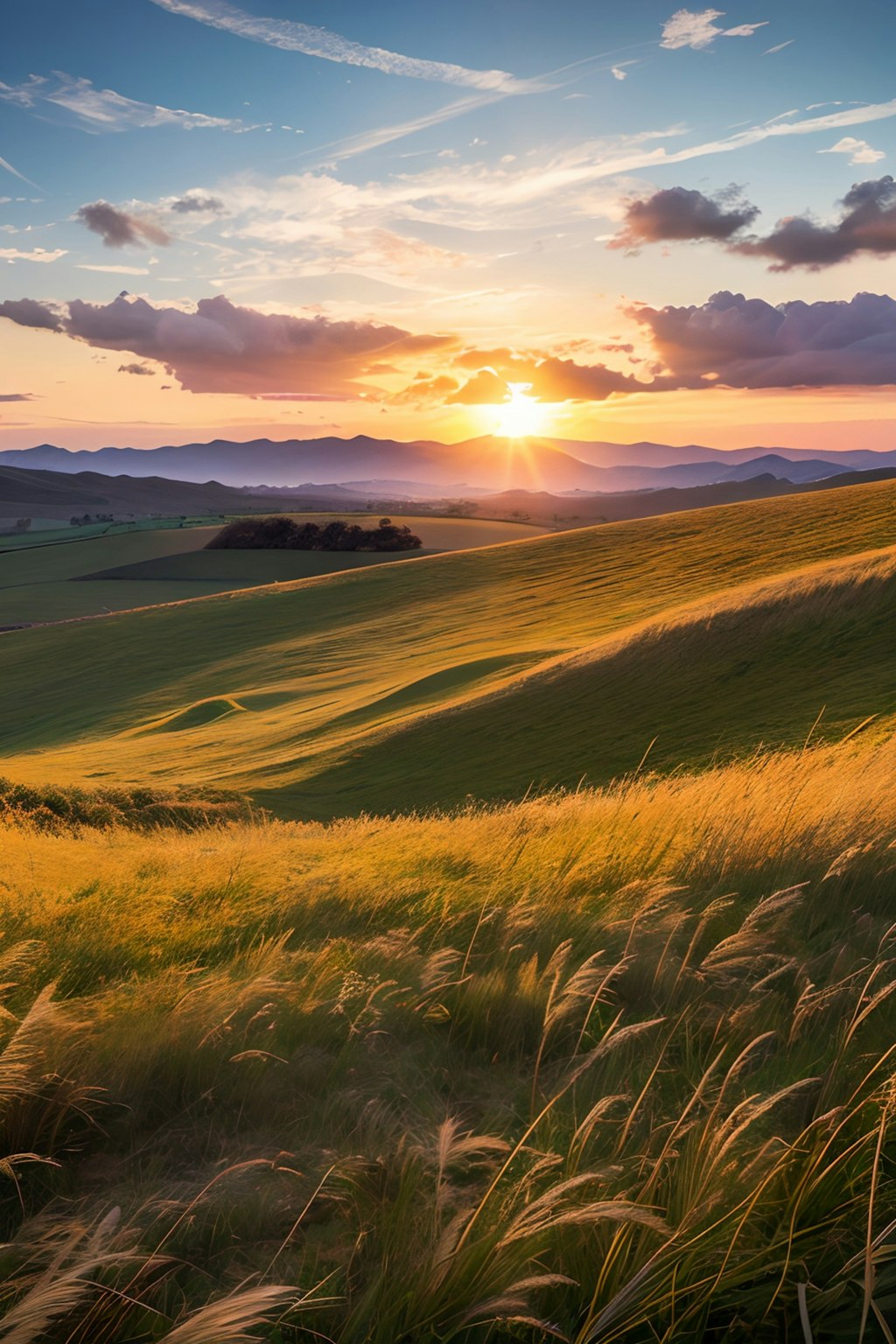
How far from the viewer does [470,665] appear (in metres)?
34.2

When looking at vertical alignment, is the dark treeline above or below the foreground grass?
above

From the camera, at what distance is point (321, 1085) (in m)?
3.42

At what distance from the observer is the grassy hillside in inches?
792

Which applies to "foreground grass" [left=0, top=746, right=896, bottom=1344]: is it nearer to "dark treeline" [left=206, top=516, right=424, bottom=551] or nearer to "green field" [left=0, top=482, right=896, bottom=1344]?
"green field" [left=0, top=482, right=896, bottom=1344]

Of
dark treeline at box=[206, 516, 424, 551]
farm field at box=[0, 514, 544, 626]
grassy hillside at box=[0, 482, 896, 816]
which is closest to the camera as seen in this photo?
grassy hillside at box=[0, 482, 896, 816]

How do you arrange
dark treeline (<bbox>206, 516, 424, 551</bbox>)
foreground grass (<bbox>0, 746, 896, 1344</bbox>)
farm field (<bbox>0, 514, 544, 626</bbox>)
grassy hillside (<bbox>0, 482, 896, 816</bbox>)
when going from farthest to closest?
dark treeline (<bbox>206, 516, 424, 551</bbox>) < farm field (<bbox>0, 514, 544, 626</bbox>) < grassy hillside (<bbox>0, 482, 896, 816</bbox>) < foreground grass (<bbox>0, 746, 896, 1344</bbox>)

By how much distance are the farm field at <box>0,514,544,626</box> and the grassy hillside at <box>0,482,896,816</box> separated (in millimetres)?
18875

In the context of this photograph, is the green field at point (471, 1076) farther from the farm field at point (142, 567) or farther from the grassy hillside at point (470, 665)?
the farm field at point (142, 567)

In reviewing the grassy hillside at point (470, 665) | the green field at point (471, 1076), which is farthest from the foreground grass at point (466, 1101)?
the grassy hillside at point (470, 665)

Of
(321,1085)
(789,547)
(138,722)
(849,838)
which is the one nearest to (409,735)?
(138,722)

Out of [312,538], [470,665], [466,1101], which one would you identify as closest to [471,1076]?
[466,1101]

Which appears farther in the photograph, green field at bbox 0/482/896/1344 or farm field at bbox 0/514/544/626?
farm field at bbox 0/514/544/626

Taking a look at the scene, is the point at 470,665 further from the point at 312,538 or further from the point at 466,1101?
the point at 312,538

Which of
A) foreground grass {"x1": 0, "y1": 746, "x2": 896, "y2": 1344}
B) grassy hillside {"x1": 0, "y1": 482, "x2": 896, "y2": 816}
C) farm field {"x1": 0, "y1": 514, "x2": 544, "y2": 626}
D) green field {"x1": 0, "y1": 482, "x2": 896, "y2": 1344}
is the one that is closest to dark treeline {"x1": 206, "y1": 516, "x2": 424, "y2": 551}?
farm field {"x1": 0, "y1": 514, "x2": 544, "y2": 626}
